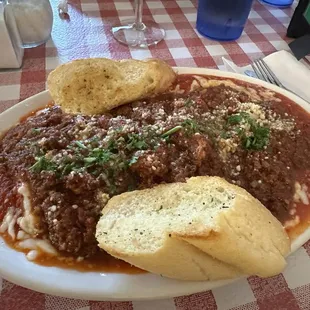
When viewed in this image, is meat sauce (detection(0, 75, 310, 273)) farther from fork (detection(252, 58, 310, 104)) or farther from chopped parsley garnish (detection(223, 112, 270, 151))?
fork (detection(252, 58, 310, 104))

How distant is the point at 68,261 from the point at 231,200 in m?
0.54

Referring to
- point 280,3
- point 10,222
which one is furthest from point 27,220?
point 280,3

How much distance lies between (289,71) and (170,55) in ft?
2.64

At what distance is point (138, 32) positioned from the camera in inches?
107

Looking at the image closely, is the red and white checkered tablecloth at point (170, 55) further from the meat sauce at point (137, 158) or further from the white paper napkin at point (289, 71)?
the white paper napkin at point (289, 71)

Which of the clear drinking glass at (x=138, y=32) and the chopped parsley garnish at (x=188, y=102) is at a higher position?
the chopped parsley garnish at (x=188, y=102)

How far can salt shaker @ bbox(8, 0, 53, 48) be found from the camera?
227cm

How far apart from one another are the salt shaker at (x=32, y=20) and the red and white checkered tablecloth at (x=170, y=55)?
73 millimetres

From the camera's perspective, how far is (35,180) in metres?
1.25

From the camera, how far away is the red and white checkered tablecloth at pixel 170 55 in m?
1.20

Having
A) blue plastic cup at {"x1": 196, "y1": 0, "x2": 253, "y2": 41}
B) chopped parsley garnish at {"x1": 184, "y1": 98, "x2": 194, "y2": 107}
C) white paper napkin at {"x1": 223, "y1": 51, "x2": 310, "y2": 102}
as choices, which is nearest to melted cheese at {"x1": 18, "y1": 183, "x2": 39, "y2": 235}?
chopped parsley garnish at {"x1": 184, "y1": 98, "x2": 194, "y2": 107}

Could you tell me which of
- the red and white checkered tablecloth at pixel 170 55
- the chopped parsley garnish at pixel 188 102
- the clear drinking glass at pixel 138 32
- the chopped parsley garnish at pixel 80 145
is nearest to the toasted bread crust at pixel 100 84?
the chopped parsley garnish at pixel 188 102

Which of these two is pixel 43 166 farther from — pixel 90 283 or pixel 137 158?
pixel 90 283

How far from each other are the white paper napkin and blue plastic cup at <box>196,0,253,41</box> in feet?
1.68
